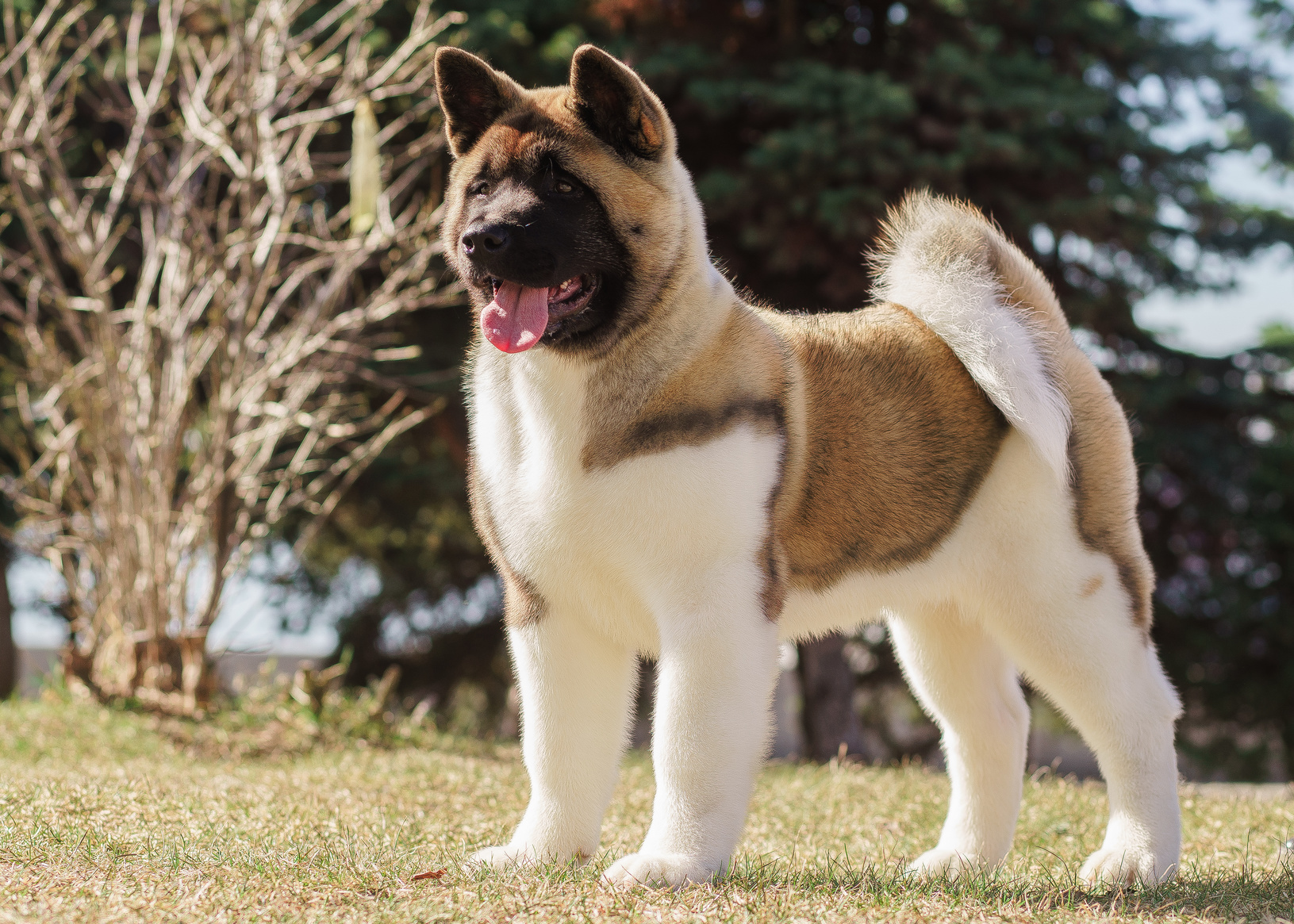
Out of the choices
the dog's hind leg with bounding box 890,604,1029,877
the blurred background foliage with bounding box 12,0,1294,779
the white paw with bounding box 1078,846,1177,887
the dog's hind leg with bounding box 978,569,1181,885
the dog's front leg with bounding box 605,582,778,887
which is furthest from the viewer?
the blurred background foliage with bounding box 12,0,1294,779

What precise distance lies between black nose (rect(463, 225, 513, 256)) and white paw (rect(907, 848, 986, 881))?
7.01 feet

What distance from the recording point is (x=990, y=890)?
3.12 meters

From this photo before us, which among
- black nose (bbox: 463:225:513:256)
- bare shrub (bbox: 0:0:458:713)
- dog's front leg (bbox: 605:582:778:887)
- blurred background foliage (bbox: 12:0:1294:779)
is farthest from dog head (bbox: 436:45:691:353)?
blurred background foliage (bbox: 12:0:1294:779)

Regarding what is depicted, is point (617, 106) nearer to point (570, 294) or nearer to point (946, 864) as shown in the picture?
point (570, 294)

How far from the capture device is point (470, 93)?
315 centimetres

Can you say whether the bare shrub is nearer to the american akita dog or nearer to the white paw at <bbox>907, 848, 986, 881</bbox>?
the american akita dog

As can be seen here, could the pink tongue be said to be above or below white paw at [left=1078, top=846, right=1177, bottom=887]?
above

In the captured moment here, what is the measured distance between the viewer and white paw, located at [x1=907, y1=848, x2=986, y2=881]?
344cm

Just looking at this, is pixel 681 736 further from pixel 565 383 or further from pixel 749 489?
pixel 565 383

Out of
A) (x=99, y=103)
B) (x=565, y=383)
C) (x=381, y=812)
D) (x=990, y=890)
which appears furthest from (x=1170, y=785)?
(x=99, y=103)

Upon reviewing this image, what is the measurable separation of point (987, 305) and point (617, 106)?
1347 millimetres

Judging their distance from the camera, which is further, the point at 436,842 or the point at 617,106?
the point at 436,842

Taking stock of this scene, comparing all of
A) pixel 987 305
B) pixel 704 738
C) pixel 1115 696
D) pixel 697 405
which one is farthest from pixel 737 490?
pixel 1115 696

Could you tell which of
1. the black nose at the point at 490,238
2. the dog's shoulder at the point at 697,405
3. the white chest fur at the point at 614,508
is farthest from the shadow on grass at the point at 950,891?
the black nose at the point at 490,238
